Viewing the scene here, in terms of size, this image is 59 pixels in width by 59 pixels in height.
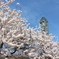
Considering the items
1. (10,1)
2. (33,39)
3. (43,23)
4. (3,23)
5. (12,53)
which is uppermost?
(43,23)

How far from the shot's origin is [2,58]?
332 inches

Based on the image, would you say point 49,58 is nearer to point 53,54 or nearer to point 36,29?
point 53,54

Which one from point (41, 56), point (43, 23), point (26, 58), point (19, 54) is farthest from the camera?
point (43, 23)

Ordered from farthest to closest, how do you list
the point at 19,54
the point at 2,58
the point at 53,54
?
the point at 53,54 < the point at 19,54 < the point at 2,58

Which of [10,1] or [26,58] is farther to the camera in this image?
[10,1]

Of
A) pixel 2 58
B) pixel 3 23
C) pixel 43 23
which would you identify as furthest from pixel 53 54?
pixel 43 23

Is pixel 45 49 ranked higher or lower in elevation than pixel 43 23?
lower

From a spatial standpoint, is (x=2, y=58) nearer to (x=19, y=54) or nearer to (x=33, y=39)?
(x=19, y=54)

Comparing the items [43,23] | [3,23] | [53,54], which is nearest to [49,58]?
[53,54]

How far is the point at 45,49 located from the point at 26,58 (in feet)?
8.97

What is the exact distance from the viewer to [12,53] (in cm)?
885

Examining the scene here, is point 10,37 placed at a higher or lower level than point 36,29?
lower

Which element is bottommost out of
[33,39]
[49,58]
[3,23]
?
[49,58]

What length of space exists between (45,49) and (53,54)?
1508mm
